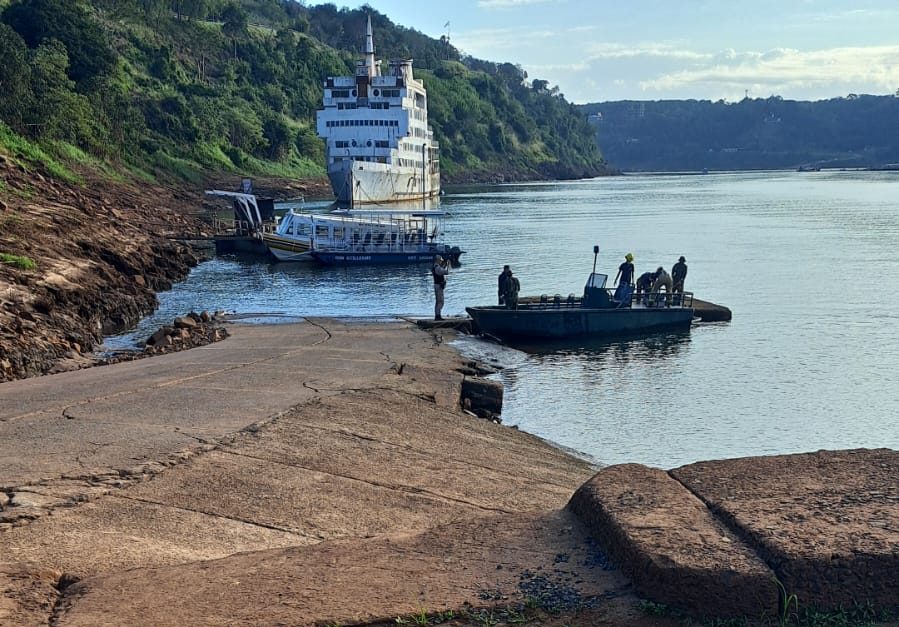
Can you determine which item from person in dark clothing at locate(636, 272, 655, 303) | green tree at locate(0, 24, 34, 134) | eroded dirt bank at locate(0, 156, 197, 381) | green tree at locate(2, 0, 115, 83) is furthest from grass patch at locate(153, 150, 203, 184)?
person in dark clothing at locate(636, 272, 655, 303)

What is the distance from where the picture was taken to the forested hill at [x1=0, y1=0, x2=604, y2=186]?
202 ft

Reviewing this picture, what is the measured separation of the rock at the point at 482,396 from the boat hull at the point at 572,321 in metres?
8.83

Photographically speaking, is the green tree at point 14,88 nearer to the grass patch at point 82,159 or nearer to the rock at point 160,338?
the grass patch at point 82,159

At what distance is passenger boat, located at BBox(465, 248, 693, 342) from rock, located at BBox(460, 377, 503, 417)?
349 inches

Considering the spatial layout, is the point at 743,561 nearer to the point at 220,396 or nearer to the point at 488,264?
the point at 220,396

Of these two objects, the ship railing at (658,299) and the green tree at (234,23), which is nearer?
the ship railing at (658,299)

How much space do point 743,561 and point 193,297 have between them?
31.5 m

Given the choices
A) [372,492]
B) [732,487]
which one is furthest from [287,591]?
[372,492]

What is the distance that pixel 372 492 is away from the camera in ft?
31.1

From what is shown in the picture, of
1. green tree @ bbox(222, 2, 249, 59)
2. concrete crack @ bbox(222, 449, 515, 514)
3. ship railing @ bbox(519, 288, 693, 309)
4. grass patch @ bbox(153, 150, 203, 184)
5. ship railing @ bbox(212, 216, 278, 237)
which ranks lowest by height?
ship railing @ bbox(519, 288, 693, 309)

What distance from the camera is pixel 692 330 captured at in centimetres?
2878

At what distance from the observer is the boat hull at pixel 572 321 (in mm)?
26328

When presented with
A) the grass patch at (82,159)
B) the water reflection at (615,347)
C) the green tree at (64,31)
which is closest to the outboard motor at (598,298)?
the water reflection at (615,347)

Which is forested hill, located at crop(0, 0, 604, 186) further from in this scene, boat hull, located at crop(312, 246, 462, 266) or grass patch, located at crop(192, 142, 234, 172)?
boat hull, located at crop(312, 246, 462, 266)
